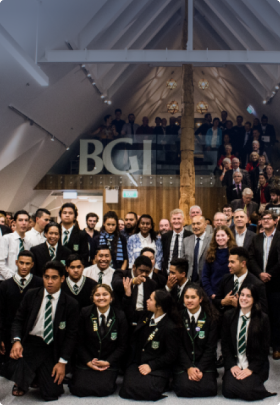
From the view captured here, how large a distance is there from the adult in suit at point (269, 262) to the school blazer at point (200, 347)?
931mm

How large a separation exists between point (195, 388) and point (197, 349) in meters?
0.35

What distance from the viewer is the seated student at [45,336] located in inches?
150

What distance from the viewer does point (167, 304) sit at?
162 inches

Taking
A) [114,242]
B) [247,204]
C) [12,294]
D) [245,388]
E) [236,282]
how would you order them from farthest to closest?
1. [247,204]
2. [114,242]
3. [236,282]
4. [12,294]
5. [245,388]

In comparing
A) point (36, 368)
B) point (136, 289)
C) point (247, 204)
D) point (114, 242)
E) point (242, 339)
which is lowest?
point (36, 368)

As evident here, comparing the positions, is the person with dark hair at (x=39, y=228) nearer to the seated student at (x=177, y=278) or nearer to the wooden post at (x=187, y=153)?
the seated student at (x=177, y=278)

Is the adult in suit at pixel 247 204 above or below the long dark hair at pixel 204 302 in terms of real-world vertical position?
above

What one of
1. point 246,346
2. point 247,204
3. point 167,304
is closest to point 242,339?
point 246,346

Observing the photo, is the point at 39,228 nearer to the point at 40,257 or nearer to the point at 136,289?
the point at 40,257

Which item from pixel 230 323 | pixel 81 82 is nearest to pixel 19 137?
pixel 81 82

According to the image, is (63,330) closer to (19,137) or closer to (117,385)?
(117,385)

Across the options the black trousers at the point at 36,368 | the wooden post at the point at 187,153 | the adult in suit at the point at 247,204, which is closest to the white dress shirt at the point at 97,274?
the black trousers at the point at 36,368

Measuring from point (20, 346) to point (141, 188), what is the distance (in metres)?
8.05

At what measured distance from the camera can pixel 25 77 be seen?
7.61 m
